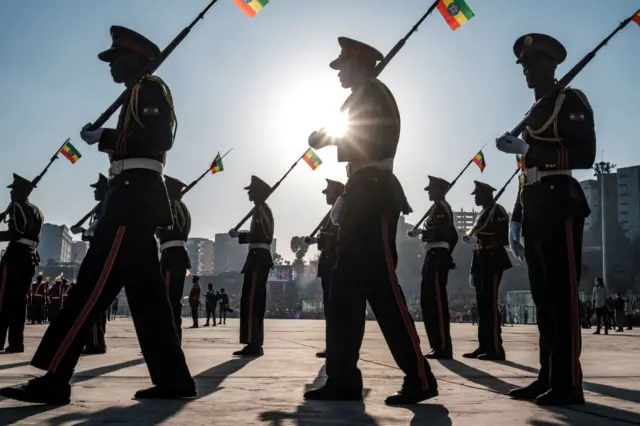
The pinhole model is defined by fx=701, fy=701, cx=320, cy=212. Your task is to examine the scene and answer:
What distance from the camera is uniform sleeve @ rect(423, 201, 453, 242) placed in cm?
958

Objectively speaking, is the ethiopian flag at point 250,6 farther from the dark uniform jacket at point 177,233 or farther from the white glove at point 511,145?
the white glove at point 511,145

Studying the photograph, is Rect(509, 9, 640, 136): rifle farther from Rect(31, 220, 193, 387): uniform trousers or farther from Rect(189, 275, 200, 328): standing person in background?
Rect(189, 275, 200, 328): standing person in background

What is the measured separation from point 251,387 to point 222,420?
5.59 ft

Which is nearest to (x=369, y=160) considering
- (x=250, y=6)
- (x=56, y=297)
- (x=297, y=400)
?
(x=297, y=400)

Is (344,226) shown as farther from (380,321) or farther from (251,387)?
(251,387)

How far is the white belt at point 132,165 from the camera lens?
4727 mm

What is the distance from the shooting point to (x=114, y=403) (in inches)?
165

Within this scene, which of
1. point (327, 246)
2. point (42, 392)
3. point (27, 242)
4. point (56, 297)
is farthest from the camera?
point (56, 297)

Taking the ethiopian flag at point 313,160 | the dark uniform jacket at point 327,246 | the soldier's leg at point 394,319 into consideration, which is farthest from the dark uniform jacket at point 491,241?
the ethiopian flag at point 313,160

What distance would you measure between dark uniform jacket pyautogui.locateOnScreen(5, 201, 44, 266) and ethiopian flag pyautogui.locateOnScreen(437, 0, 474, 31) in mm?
6252

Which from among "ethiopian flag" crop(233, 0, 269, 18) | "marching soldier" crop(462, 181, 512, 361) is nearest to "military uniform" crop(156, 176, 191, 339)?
"ethiopian flag" crop(233, 0, 269, 18)

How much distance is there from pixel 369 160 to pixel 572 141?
1.38m

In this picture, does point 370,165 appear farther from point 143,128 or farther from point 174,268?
point 174,268

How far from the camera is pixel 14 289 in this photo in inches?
384
